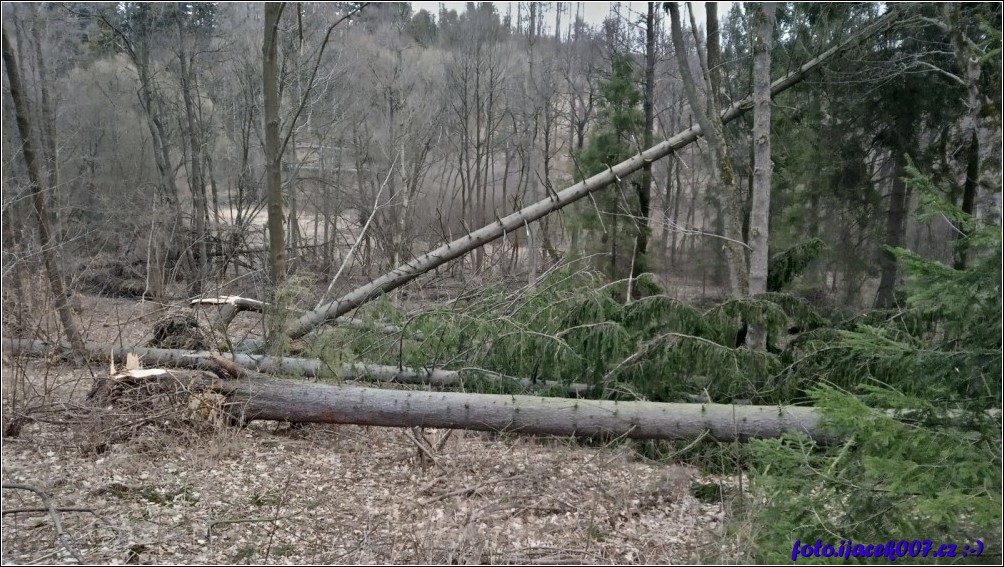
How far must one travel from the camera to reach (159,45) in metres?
13.8

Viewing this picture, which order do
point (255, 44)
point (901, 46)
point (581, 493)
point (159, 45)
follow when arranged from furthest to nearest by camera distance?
point (159, 45), point (255, 44), point (901, 46), point (581, 493)

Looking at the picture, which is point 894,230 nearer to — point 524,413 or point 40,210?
point 524,413

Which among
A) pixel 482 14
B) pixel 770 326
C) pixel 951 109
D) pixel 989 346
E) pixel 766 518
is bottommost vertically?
pixel 766 518

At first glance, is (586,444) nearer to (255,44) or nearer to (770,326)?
(770,326)

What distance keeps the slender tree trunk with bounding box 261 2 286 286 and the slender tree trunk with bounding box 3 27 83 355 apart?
1819mm

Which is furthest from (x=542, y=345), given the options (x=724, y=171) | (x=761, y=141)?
(x=761, y=141)

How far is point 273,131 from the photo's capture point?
6812 millimetres

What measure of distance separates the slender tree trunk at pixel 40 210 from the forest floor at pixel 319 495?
60cm

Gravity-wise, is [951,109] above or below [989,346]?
above

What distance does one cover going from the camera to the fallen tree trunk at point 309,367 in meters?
5.82

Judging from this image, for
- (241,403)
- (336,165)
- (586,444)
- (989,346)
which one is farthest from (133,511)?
(336,165)

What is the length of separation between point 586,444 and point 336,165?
13.5 m

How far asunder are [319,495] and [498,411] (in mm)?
1447

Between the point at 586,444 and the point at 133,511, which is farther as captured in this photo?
the point at 586,444
